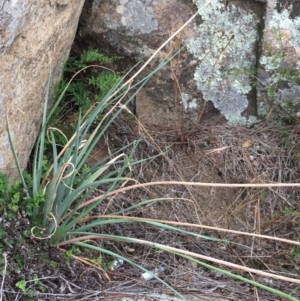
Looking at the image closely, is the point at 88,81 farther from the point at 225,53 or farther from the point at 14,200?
the point at 14,200

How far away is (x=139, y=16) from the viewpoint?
231 centimetres

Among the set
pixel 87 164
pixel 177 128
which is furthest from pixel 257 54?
pixel 87 164

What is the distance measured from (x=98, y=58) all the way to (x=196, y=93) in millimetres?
463

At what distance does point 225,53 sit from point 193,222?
2.49 ft

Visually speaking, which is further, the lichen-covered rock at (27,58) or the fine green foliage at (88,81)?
the fine green foliage at (88,81)

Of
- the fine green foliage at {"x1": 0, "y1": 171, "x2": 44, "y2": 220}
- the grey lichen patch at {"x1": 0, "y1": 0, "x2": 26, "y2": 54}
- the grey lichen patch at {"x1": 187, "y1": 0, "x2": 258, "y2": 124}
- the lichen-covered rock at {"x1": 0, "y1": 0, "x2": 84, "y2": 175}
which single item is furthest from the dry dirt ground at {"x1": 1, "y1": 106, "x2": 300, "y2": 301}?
the grey lichen patch at {"x1": 0, "y1": 0, "x2": 26, "y2": 54}

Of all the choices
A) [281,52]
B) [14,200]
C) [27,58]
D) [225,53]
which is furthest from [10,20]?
[281,52]

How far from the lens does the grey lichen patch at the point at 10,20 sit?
166 cm

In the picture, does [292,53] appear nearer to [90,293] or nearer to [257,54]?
[257,54]

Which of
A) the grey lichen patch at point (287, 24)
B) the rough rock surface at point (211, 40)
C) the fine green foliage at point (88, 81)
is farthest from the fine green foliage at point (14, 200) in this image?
the grey lichen patch at point (287, 24)

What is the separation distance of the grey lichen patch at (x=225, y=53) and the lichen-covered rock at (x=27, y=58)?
1.88 ft

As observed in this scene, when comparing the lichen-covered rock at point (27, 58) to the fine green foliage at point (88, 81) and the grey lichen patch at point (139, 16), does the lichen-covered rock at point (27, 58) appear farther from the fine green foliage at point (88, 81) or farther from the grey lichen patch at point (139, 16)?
the grey lichen patch at point (139, 16)

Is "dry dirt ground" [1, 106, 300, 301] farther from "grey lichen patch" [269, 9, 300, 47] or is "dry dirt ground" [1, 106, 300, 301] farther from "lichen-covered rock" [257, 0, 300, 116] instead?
"grey lichen patch" [269, 9, 300, 47]

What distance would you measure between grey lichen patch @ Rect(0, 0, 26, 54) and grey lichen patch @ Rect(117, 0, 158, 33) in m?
0.67
